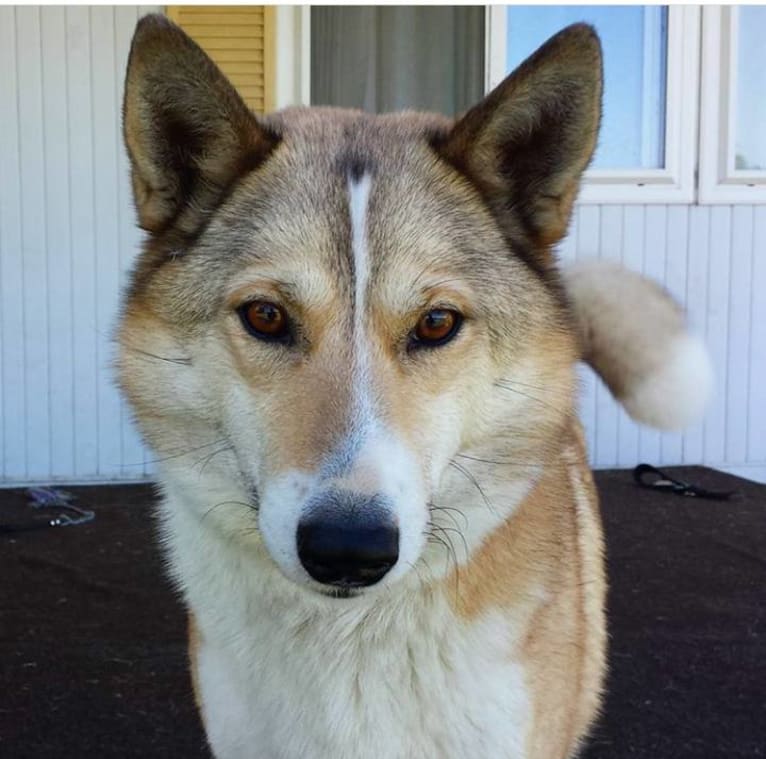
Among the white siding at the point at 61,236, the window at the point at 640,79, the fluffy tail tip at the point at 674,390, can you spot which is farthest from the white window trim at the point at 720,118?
A: the fluffy tail tip at the point at 674,390

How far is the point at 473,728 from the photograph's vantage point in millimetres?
1752

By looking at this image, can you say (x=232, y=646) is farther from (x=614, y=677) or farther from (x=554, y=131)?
(x=614, y=677)

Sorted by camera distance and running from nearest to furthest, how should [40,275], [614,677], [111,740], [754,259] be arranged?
[111,740] < [614,677] < [40,275] < [754,259]

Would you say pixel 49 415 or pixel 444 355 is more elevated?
pixel 444 355

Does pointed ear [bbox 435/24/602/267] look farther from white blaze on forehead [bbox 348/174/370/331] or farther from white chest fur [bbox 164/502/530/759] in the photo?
white chest fur [bbox 164/502/530/759]

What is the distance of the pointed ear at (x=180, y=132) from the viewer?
5.80 feet

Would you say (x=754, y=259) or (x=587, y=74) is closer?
(x=587, y=74)

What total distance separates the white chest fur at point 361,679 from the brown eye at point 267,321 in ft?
1.40

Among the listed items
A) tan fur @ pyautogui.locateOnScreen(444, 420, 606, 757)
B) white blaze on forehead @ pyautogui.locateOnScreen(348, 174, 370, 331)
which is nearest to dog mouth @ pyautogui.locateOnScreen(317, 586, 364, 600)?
tan fur @ pyautogui.locateOnScreen(444, 420, 606, 757)

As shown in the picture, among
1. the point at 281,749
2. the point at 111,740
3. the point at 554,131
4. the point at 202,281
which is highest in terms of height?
the point at 554,131

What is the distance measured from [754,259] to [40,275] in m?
4.13

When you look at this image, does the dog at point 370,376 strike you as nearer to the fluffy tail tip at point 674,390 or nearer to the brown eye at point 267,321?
the brown eye at point 267,321

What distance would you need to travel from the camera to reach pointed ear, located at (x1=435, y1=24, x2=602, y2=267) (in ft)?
5.77

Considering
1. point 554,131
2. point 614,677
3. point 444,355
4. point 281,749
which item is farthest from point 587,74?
point 614,677
